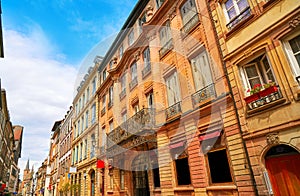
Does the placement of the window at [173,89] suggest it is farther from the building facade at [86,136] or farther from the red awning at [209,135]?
the building facade at [86,136]

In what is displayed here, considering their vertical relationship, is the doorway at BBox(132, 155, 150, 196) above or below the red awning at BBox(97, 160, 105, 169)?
below

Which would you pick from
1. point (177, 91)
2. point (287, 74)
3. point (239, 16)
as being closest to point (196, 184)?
point (177, 91)

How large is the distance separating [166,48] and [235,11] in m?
4.33

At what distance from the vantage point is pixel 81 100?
1024 inches

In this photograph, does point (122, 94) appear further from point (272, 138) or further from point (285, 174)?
point (285, 174)

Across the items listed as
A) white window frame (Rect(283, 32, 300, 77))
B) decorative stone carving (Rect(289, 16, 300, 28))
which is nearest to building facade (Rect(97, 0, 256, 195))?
white window frame (Rect(283, 32, 300, 77))

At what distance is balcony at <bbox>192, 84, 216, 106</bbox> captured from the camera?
7.87m

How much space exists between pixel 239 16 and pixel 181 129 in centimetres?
507

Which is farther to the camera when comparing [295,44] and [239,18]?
[239,18]

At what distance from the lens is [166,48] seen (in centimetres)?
1109

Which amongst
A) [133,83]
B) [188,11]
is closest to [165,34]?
[188,11]

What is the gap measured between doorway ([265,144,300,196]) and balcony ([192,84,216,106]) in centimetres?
290

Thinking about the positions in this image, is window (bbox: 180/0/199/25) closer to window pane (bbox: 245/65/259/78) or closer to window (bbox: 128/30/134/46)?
window pane (bbox: 245/65/259/78)

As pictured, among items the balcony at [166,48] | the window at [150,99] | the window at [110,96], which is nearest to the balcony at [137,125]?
the window at [150,99]
